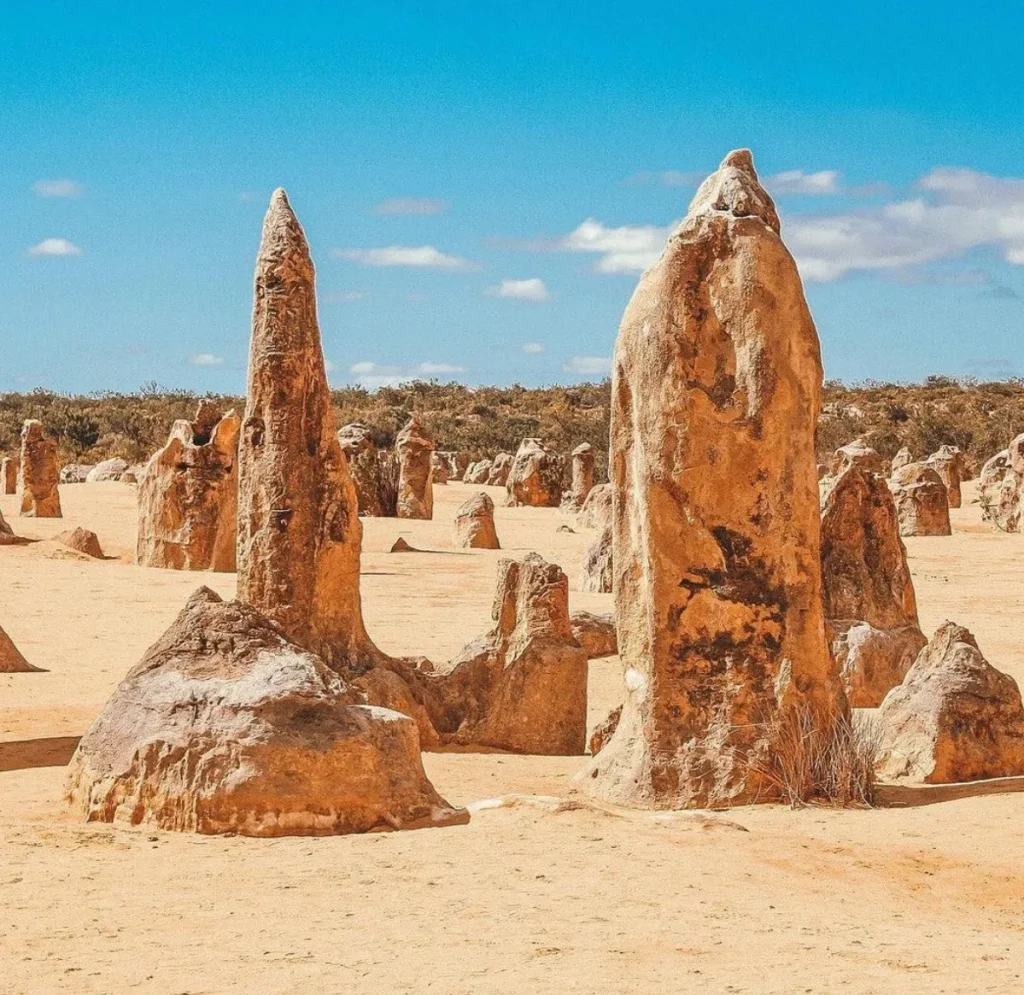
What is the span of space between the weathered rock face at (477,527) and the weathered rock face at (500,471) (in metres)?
13.7

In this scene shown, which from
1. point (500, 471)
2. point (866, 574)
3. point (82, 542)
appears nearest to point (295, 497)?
point (866, 574)

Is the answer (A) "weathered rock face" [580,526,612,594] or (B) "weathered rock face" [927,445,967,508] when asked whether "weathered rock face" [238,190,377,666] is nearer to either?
(A) "weathered rock face" [580,526,612,594]

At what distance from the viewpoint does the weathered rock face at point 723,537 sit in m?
7.29

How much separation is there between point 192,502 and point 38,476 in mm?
6361

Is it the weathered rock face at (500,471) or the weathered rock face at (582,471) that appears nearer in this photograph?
the weathered rock face at (582,471)

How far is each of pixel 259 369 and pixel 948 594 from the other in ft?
30.4

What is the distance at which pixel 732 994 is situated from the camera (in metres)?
4.05

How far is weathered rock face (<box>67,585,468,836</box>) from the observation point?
586 cm

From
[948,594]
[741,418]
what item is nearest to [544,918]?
[741,418]

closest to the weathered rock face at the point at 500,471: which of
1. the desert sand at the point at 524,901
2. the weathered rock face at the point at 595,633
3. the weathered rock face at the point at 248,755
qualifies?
the weathered rock face at the point at 595,633

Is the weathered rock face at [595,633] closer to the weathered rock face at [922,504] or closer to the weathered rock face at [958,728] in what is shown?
the weathered rock face at [958,728]

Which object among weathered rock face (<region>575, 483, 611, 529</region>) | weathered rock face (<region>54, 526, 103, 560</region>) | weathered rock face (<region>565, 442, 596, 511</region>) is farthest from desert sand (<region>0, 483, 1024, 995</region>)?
weathered rock face (<region>565, 442, 596, 511</region>)

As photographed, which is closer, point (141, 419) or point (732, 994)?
point (732, 994)

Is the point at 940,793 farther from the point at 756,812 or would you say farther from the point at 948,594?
the point at 948,594
